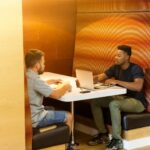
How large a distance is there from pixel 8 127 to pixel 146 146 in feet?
6.81

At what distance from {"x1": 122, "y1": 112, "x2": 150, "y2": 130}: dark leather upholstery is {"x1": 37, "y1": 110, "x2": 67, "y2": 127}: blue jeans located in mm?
830

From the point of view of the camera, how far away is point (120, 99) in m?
4.34

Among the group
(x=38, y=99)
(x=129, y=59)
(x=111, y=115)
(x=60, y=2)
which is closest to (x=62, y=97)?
(x=38, y=99)

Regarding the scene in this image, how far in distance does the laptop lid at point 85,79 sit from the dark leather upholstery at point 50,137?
0.58 metres

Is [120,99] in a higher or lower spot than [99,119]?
higher

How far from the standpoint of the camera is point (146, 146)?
14.5ft

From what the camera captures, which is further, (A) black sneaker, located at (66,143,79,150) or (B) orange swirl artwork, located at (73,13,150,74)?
(B) orange swirl artwork, located at (73,13,150,74)

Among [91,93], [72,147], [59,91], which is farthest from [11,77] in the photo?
[72,147]

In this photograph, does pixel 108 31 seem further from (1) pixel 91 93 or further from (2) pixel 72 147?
(2) pixel 72 147

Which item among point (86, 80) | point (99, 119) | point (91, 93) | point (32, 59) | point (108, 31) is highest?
point (108, 31)

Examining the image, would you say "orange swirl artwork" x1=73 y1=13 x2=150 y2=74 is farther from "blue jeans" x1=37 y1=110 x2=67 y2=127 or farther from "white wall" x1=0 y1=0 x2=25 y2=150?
"white wall" x1=0 y1=0 x2=25 y2=150

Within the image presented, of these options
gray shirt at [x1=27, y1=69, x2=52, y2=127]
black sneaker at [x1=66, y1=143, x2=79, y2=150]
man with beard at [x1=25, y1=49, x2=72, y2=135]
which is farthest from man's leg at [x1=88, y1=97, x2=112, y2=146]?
gray shirt at [x1=27, y1=69, x2=52, y2=127]

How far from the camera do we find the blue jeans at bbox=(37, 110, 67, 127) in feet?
12.0

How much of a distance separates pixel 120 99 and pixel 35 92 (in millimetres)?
1175
